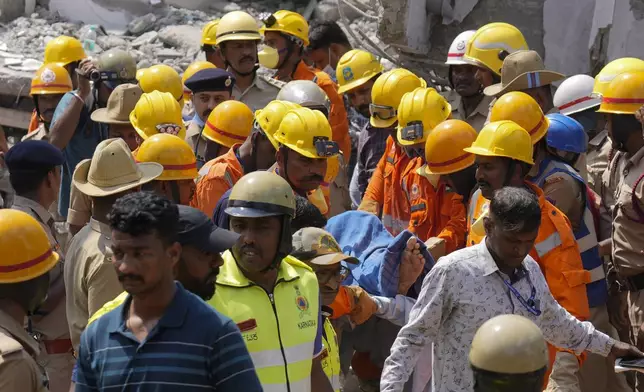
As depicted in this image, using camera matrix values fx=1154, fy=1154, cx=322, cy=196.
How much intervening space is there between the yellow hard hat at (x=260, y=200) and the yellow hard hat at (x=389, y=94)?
4010 millimetres

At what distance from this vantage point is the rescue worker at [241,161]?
7.26m

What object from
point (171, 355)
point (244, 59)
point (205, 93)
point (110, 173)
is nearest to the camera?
point (171, 355)

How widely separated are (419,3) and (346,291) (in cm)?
536

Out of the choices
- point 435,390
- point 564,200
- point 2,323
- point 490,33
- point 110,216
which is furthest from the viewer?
point 490,33

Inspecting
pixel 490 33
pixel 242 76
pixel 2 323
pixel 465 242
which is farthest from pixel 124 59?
pixel 2 323

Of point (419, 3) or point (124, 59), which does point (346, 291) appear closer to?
point (124, 59)

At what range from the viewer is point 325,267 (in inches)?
235

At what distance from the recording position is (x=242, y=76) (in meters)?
9.95

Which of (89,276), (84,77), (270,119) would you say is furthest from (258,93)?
(89,276)

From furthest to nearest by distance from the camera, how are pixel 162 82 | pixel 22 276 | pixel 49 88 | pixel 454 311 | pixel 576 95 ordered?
pixel 49 88 < pixel 162 82 < pixel 576 95 < pixel 454 311 < pixel 22 276

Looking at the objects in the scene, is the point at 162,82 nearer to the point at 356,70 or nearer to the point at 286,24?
the point at 286,24

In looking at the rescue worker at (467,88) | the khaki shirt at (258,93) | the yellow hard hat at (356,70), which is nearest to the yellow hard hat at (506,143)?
the rescue worker at (467,88)

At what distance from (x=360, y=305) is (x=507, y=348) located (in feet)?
10.5

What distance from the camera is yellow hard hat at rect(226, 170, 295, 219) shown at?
5.04 meters
